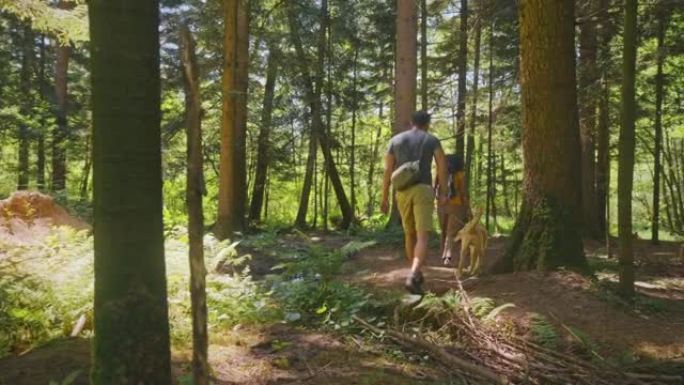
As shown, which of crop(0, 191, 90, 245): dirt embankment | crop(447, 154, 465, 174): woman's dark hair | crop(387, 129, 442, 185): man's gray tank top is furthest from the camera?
crop(447, 154, 465, 174): woman's dark hair

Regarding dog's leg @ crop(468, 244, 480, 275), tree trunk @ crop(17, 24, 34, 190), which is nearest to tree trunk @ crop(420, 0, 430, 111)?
dog's leg @ crop(468, 244, 480, 275)

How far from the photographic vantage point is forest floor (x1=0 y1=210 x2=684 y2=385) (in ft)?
13.6

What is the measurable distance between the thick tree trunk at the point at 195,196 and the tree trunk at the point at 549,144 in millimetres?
5083

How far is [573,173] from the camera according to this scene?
7062mm

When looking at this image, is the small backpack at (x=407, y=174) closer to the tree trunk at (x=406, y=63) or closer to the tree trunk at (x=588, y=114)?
the tree trunk at (x=406, y=63)

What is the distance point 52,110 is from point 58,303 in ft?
52.9

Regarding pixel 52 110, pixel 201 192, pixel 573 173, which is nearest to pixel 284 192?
pixel 52 110

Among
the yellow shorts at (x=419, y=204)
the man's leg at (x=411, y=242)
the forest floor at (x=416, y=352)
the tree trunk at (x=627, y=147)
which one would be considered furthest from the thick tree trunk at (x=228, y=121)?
the tree trunk at (x=627, y=147)

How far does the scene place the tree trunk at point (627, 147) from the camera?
6188 mm

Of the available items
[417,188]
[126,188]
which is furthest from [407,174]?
[126,188]

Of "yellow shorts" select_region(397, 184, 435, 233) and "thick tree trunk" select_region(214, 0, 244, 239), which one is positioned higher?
"thick tree trunk" select_region(214, 0, 244, 239)

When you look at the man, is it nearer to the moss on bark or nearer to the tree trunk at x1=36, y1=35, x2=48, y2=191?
the moss on bark

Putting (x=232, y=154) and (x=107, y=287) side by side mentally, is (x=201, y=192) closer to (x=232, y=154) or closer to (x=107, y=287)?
(x=107, y=287)

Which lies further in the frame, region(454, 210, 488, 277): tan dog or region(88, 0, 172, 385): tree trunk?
region(454, 210, 488, 277): tan dog
